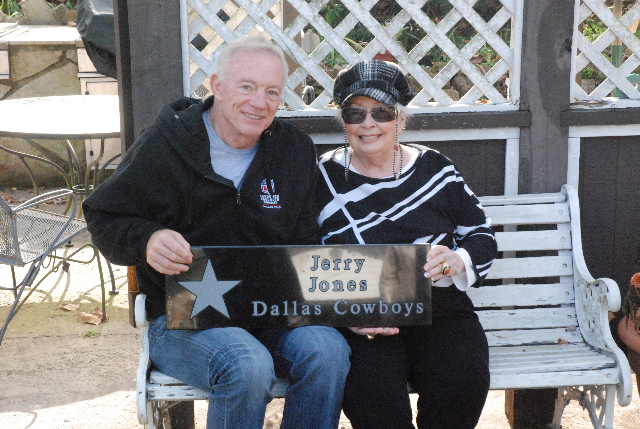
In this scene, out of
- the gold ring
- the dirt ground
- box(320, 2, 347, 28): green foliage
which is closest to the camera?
the gold ring

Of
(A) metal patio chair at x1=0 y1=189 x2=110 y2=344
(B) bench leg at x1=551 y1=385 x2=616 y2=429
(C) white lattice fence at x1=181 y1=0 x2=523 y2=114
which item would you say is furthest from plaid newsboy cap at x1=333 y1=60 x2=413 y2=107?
(A) metal patio chair at x1=0 y1=189 x2=110 y2=344

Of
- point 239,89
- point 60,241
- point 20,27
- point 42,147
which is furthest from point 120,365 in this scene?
point 20,27

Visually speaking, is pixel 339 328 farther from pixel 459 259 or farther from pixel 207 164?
pixel 207 164

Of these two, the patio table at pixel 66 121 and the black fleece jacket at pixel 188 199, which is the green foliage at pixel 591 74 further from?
the black fleece jacket at pixel 188 199

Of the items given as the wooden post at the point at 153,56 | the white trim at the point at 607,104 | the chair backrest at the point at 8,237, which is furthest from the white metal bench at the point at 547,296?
the chair backrest at the point at 8,237

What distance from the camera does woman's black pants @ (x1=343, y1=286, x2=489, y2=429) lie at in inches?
88.0

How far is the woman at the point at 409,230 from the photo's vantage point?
2309mm

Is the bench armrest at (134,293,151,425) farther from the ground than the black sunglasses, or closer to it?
closer to it

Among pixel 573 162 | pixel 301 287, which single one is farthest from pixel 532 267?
pixel 301 287

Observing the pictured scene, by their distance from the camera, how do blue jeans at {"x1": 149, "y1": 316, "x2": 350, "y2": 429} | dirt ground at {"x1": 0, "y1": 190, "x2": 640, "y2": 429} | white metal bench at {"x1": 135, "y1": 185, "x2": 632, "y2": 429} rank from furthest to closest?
dirt ground at {"x1": 0, "y1": 190, "x2": 640, "y2": 429} < white metal bench at {"x1": 135, "y1": 185, "x2": 632, "y2": 429} < blue jeans at {"x1": 149, "y1": 316, "x2": 350, "y2": 429}

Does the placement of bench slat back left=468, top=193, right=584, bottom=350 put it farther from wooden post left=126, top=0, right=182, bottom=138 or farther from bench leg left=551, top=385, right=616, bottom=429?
wooden post left=126, top=0, right=182, bottom=138

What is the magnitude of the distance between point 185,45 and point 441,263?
1.37m

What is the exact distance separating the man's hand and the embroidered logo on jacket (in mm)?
338

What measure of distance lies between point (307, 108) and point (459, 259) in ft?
3.35
